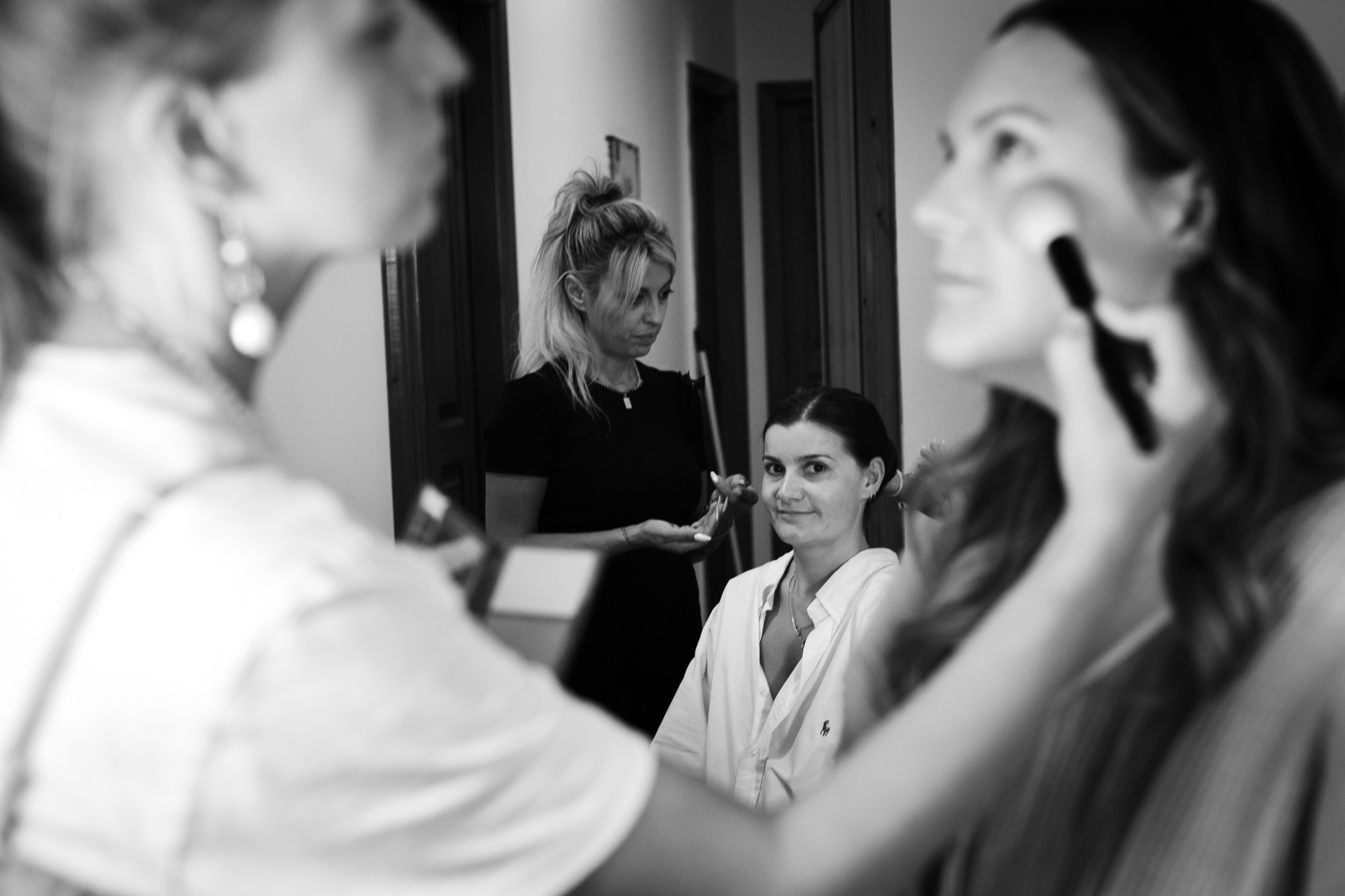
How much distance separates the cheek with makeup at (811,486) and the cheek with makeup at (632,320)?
351 millimetres

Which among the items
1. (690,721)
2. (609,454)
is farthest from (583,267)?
(690,721)

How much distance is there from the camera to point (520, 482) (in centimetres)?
264

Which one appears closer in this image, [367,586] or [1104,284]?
[367,586]

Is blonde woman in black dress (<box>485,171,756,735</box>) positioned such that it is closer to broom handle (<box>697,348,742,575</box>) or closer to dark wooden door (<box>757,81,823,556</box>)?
broom handle (<box>697,348,742,575</box>)

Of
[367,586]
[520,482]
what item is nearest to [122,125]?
[367,586]

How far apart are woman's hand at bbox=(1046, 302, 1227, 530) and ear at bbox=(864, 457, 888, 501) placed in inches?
73.7

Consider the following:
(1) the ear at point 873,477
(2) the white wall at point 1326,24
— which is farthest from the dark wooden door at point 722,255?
(2) the white wall at point 1326,24

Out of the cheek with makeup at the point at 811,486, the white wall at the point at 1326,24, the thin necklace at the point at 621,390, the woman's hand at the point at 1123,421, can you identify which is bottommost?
the cheek with makeup at the point at 811,486

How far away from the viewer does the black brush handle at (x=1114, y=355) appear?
0.71 metres

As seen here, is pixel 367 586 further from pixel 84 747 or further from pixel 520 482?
pixel 520 482

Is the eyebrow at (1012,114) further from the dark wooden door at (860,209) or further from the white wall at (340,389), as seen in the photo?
the dark wooden door at (860,209)

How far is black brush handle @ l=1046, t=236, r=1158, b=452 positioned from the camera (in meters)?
0.71

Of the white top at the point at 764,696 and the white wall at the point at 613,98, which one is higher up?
the white wall at the point at 613,98

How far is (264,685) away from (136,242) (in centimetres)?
25
